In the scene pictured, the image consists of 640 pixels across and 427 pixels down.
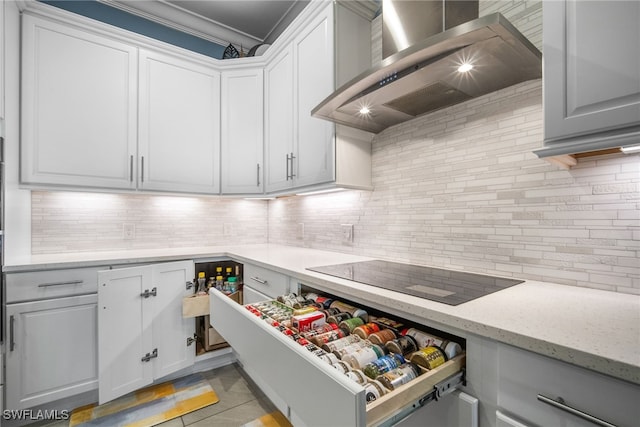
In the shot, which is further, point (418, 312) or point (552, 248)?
point (552, 248)

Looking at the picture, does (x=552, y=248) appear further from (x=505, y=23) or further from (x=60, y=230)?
(x=60, y=230)

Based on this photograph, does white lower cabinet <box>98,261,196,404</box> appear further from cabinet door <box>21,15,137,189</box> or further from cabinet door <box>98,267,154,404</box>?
cabinet door <box>21,15,137,189</box>

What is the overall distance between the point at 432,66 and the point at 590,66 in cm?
45

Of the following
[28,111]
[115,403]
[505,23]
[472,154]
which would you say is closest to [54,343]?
[115,403]

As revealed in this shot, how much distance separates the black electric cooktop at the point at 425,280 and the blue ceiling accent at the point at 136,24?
8.09 ft

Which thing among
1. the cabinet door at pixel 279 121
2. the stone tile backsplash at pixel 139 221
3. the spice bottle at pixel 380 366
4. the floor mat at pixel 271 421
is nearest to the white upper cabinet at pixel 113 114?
the stone tile backsplash at pixel 139 221

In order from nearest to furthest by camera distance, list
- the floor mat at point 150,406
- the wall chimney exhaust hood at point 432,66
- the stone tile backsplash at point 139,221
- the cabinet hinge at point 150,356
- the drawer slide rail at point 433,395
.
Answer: the drawer slide rail at point 433,395 → the wall chimney exhaust hood at point 432,66 → the floor mat at point 150,406 → the cabinet hinge at point 150,356 → the stone tile backsplash at point 139,221

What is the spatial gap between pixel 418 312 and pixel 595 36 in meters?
0.89

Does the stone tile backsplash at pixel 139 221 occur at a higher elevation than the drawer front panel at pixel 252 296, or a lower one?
higher

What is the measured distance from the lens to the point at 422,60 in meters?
1.05

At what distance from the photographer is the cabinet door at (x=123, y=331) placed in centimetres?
163

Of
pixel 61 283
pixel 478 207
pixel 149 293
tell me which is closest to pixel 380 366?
pixel 478 207

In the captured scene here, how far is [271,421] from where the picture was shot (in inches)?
65.4

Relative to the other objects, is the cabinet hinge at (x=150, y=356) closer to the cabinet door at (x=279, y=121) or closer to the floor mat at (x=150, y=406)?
the floor mat at (x=150, y=406)
